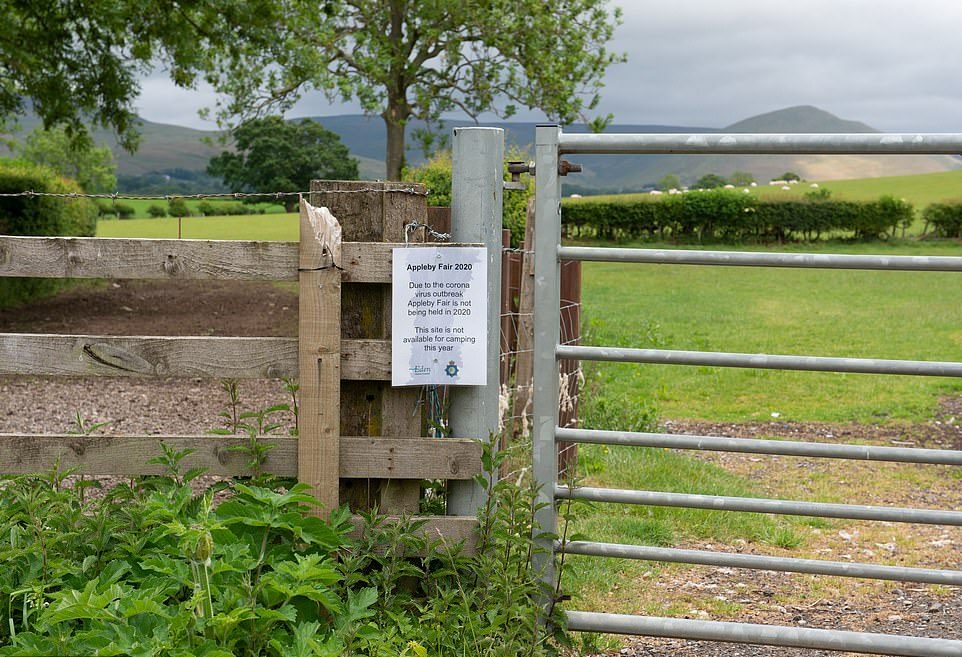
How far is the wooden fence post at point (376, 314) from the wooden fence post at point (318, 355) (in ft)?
0.51

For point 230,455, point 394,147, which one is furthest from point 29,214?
point 230,455

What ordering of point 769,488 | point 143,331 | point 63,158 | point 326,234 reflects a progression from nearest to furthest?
point 326,234
point 769,488
point 143,331
point 63,158

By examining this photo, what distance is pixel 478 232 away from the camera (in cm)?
367

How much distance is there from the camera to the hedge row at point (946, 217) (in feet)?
118

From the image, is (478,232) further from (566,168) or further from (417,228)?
(566,168)

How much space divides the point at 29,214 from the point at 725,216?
25140mm

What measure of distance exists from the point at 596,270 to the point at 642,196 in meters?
8.98

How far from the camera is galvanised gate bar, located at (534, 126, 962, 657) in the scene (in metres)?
3.39

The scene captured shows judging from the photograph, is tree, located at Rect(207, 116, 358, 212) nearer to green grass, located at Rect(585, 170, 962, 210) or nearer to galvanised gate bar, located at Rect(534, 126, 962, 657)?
green grass, located at Rect(585, 170, 962, 210)

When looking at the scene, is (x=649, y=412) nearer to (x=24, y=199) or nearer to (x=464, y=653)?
(x=464, y=653)

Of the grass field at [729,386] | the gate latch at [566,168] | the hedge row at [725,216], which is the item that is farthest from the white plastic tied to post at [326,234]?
the hedge row at [725,216]

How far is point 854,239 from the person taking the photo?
35.8 meters

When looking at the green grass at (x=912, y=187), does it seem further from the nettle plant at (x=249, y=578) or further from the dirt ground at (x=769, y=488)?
the nettle plant at (x=249, y=578)

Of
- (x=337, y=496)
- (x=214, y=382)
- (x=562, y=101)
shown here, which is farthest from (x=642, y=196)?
(x=337, y=496)
